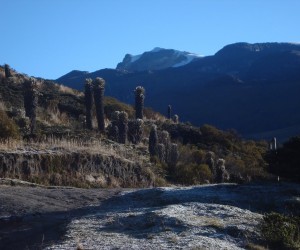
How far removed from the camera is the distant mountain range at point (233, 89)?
87.1 metres

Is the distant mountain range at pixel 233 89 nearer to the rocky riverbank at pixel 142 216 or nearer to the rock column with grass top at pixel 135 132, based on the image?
the rock column with grass top at pixel 135 132

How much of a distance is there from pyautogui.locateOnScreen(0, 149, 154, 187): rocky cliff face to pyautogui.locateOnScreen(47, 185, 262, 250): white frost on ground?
3.91m

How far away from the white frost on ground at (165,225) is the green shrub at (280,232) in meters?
0.24

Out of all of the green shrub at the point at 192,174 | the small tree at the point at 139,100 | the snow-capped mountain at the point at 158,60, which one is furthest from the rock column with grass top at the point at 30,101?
the snow-capped mountain at the point at 158,60

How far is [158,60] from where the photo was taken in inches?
6841

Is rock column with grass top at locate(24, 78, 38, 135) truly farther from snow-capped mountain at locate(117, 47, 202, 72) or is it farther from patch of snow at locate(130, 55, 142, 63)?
patch of snow at locate(130, 55, 142, 63)

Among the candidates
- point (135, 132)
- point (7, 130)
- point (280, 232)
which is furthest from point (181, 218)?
point (135, 132)

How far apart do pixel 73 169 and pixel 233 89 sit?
83.7 meters

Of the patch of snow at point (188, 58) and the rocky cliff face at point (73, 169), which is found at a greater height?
the patch of snow at point (188, 58)

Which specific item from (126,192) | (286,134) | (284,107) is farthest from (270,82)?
(126,192)

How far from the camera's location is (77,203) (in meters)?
13.0

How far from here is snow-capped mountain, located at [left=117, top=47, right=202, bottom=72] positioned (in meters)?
167

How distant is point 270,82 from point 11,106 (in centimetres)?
7398

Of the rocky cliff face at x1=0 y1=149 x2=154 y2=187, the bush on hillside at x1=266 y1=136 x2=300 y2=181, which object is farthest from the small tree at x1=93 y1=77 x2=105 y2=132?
the bush on hillside at x1=266 y1=136 x2=300 y2=181
